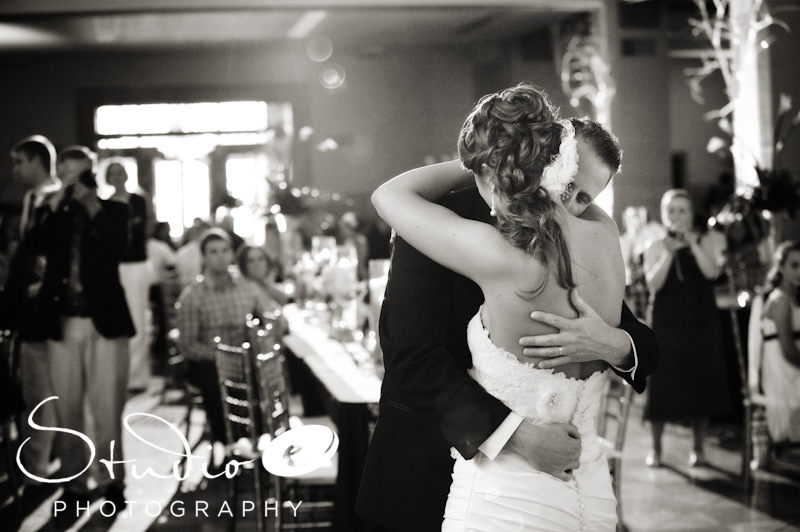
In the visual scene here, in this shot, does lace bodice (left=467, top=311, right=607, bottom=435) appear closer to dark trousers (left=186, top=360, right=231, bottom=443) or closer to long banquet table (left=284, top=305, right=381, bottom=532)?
long banquet table (left=284, top=305, right=381, bottom=532)

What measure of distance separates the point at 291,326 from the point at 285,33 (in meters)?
9.34

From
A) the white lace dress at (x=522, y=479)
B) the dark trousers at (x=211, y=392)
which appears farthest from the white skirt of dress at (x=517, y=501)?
the dark trousers at (x=211, y=392)

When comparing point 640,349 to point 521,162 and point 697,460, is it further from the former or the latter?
Result: point 697,460

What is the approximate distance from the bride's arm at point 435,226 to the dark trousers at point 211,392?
3465 mm

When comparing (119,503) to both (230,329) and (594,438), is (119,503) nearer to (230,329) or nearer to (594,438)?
A: (230,329)

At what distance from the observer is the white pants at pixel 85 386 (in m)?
4.72

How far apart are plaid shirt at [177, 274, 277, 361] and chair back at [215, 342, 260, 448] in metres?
1.50

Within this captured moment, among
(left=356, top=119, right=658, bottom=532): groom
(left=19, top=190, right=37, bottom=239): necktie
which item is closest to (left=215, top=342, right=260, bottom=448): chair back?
(left=19, top=190, right=37, bottom=239): necktie

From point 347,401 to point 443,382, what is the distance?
1626mm

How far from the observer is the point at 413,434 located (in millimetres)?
1909

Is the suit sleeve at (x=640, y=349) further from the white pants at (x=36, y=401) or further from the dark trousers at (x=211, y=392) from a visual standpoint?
the white pants at (x=36, y=401)

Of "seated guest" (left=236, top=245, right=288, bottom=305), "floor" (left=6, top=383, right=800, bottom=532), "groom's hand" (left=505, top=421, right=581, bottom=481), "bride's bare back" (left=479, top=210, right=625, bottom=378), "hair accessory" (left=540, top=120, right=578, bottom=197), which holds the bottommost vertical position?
"floor" (left=6, top=383, right=800, bottom=532)

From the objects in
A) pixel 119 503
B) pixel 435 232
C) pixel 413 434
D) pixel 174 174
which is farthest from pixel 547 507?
pixel 174 174

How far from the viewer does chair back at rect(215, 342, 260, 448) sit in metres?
3.61
